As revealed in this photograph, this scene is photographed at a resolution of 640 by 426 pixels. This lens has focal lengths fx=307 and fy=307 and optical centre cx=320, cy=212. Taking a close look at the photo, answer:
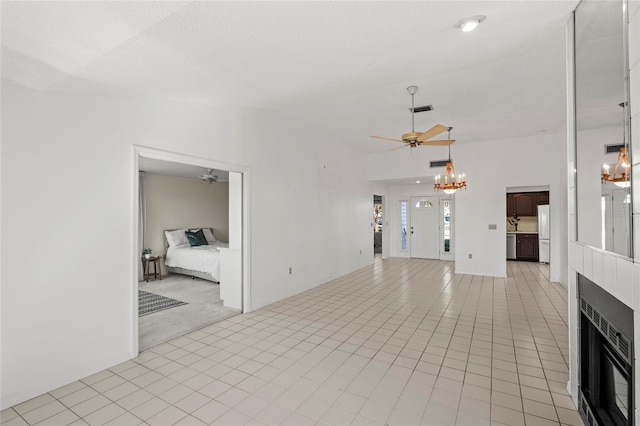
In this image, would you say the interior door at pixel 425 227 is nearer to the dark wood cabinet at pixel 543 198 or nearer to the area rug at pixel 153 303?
the dark wood cabinet at pixel 543 198

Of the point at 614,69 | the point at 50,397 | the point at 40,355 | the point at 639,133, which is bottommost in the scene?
the point at 50,397

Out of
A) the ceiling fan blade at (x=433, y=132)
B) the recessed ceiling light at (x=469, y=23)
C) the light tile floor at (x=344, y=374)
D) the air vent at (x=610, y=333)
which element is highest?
the recessed ceiling light at (x=469, y=23)

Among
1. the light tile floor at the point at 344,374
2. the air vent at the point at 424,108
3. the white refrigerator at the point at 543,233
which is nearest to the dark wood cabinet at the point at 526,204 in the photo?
the white refrigerator at the point at 543,233

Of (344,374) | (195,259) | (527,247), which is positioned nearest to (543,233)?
(527,247)

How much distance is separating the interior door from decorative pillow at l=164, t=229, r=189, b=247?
6651 mm

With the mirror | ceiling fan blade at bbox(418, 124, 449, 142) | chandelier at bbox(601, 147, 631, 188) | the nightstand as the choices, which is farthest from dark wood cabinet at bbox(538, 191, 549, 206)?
the nightstand

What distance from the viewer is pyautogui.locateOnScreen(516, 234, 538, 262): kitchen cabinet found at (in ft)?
29.9

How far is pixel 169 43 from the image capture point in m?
2.25

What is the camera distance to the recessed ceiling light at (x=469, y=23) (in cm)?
224

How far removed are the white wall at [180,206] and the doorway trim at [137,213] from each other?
368 cm

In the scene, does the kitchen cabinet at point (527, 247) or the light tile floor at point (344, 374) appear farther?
the kitchen cabinet at point (527, 247)

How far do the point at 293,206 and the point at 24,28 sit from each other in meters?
3.98

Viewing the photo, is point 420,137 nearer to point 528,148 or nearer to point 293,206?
point 293,206

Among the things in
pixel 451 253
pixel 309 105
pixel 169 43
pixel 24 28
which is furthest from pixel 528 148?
pixel 24 28
